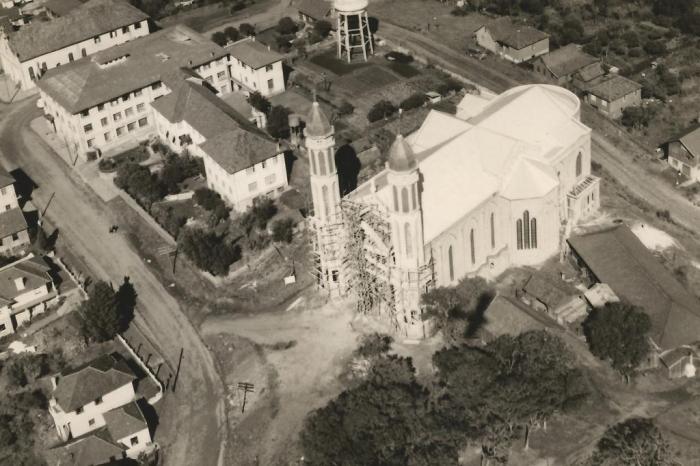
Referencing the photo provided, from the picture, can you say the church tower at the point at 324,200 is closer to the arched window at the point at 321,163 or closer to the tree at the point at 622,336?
the arched window at the point at 321,163

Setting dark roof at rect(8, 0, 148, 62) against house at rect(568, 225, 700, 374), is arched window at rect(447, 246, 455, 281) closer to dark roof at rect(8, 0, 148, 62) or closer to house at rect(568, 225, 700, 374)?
house at rect(568, 225, 700, 374)

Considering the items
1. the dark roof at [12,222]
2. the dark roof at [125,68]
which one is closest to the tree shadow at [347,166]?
the dark roof at [125,68]

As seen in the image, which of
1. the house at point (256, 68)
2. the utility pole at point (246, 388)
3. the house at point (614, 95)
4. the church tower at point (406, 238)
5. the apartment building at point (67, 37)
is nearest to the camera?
the church tower at point (406, 238)

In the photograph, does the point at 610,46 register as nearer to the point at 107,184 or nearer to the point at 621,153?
the point at 621,153

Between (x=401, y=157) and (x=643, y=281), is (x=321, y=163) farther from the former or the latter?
(x=643, y=281)

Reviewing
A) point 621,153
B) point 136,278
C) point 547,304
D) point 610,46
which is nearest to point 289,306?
point 136,278
